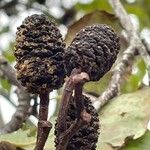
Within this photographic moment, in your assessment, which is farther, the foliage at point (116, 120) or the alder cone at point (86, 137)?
the foliage at point (116, 120)

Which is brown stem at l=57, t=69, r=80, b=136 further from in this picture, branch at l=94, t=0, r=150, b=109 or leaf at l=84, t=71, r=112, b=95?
leaf at l=84, t=71, r=112, b=95

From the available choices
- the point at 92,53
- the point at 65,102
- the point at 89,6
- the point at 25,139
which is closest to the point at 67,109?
the point at 65,102

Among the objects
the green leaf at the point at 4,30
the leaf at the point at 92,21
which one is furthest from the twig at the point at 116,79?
the green leaf at the point at 4,30

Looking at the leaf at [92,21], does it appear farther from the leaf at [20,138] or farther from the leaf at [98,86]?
the leaf at [20,138]

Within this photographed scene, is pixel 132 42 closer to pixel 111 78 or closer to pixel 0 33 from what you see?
pixel 111 78

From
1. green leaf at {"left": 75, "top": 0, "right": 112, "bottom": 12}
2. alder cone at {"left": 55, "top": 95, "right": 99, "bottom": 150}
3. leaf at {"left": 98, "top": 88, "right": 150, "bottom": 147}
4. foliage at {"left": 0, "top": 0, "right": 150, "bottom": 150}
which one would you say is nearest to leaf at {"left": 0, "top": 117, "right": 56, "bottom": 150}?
foliage at {"left": 0, "top": 0, "right": 150, "bottom": 150}

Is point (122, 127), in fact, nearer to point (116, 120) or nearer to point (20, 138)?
point (116, 120)
